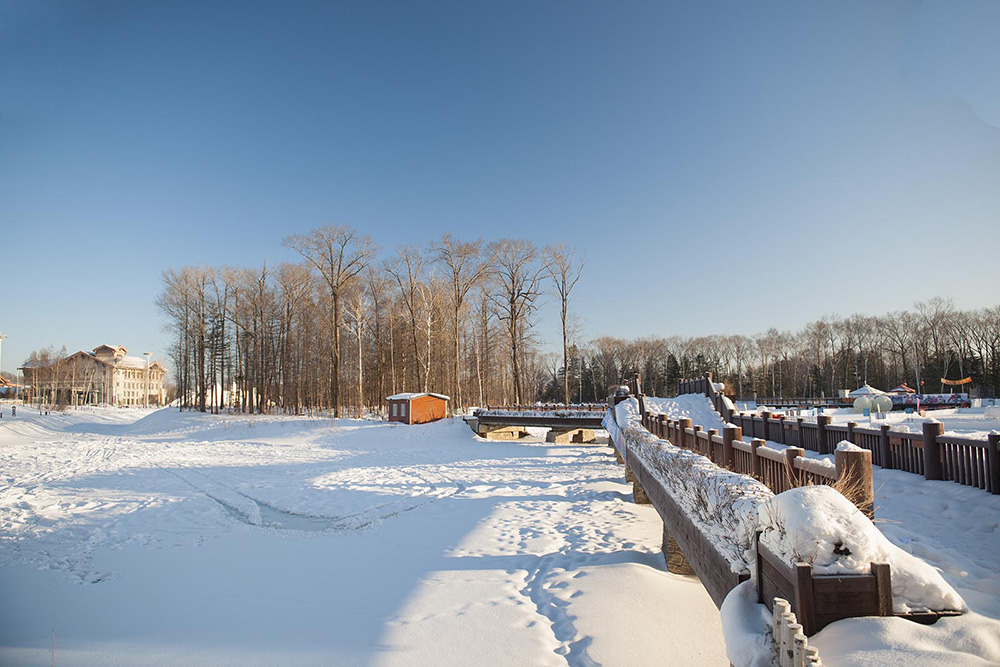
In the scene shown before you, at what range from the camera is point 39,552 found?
28.9 ft

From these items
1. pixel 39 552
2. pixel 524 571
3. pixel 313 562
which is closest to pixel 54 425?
pixel 39 552

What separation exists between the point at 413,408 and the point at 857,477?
29.4 meters

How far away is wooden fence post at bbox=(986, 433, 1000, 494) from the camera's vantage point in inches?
299

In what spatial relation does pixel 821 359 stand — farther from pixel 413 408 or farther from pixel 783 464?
pixel 783 464

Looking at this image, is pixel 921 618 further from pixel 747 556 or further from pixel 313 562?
pixel 313 562

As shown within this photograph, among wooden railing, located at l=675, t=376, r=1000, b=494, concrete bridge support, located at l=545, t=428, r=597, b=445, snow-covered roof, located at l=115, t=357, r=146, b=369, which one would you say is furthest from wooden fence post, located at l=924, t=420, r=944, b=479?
snow-covered roof, located at l=115, t=357, r=146, b=369

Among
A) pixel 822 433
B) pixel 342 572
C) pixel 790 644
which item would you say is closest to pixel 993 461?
pixel 822 433

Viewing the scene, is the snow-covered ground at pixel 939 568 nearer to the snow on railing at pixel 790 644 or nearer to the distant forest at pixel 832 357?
the snow on railing at pixel 790 644

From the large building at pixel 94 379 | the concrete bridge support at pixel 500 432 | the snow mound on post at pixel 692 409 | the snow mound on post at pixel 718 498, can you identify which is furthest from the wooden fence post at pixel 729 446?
the large building at pixel 94 379

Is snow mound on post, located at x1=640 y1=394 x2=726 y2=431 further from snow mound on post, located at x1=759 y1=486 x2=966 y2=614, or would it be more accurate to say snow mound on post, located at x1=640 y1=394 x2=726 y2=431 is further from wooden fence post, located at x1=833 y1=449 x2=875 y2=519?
snow mound on post, located at x1=759 y1=486 x2=966 y2=614

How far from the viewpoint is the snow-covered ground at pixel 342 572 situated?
209 inches

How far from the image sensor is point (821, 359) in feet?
243

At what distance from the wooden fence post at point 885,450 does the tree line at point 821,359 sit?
53.4 m

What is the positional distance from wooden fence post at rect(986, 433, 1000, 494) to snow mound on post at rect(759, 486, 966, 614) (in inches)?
257
